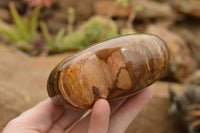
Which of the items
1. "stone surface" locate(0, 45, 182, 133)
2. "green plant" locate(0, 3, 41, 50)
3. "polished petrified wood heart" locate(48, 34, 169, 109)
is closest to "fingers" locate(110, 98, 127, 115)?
"polished petrified wood heart" locate(48, 34, 169, 109)

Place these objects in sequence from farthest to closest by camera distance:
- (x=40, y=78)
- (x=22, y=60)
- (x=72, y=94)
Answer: (x=22, y=60) < (x=40, y=78) < (x=72, y=94)

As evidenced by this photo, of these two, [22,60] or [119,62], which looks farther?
[22,60]

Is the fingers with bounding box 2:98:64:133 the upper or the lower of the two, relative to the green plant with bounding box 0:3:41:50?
lower

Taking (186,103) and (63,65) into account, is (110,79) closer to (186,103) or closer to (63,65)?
(63,65)

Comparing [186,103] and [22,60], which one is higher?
[22,60]

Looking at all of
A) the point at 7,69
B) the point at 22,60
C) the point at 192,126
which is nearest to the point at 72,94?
the point at 192,126

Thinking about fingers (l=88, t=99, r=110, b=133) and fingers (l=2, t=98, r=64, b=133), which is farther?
fingers (l=2, t=98, r=64, b=133)

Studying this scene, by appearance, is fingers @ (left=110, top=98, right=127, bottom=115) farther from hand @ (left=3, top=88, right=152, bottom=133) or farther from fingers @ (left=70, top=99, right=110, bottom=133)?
fingers @ (left=70, top=99, right=110, bottom=133)

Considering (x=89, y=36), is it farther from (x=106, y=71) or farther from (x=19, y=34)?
(x=106, y=71)
